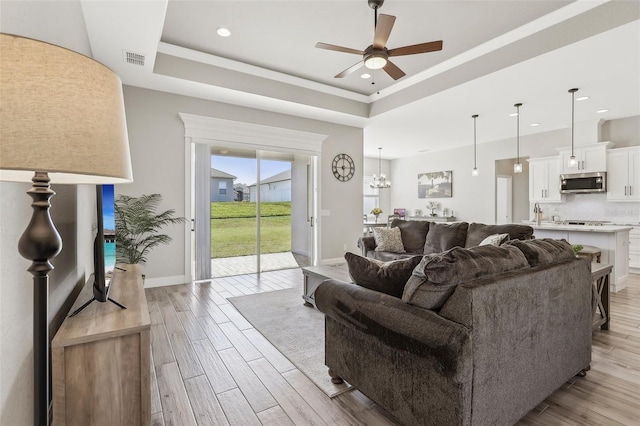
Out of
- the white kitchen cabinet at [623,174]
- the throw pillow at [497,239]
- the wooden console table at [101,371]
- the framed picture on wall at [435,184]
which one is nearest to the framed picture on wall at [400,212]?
the framed picture on wall at [435,184]

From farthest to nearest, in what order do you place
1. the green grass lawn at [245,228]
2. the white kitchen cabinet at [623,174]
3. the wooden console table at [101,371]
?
the white kitchen cabinet at [623,174] < the green grass lawn at [245,228] < the wooden console table at [101,371]

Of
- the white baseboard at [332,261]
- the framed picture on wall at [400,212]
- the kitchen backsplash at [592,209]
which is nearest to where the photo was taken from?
the kitchen backsplash at [592,209]

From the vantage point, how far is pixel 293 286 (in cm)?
468

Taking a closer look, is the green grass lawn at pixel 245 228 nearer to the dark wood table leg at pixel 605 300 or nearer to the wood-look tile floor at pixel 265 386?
the wood-look tile floor at pixel 265 386

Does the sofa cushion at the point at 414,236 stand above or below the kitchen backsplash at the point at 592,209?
below

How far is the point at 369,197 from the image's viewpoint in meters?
10.8

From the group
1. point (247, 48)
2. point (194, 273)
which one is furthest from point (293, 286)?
point (247, 48)

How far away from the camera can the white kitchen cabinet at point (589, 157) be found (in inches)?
239

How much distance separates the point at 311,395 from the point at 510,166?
8.97m

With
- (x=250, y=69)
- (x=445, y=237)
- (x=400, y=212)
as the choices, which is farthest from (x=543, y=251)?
(x=400, y=212)

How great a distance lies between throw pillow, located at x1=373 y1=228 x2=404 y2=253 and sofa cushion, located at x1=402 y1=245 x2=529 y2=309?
11.0 feet

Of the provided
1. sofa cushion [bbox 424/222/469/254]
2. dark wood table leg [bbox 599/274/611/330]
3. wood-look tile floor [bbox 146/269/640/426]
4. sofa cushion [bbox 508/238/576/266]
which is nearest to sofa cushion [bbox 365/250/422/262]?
sofa cushion [bbox 424/222/469/254]

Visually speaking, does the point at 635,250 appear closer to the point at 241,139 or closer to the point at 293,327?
the point at 293,327

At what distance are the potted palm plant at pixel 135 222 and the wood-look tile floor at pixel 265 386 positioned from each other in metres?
0.94
